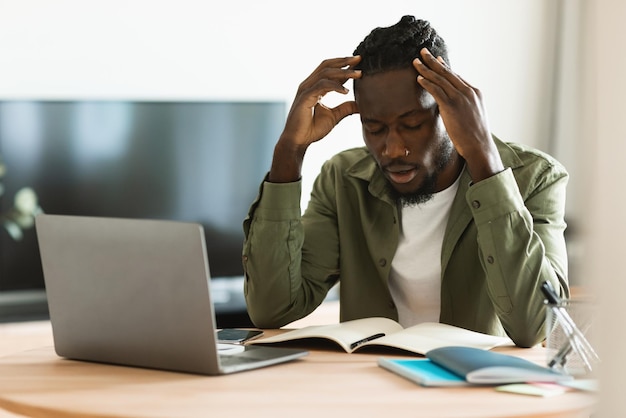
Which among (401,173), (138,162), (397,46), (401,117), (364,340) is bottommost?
(364,340)

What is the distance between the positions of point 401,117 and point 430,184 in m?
0.17

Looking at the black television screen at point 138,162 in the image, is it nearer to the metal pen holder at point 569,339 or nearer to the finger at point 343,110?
the finger at point 343,110

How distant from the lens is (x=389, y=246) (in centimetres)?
187

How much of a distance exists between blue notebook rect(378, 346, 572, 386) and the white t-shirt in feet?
1.95

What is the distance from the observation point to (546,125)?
4648 millimetres

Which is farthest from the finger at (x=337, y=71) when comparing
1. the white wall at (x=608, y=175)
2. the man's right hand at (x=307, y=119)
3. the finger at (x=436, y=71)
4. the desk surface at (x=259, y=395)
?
the white wall at (x=608, y=175)

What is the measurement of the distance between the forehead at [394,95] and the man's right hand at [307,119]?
2.0 inches

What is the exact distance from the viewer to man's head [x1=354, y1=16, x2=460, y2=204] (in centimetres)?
175

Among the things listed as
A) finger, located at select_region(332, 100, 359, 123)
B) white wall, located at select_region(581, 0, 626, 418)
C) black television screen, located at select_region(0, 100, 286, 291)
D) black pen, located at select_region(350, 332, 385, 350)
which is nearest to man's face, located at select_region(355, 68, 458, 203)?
finger, located at select_region(332, 100, 359, 123)

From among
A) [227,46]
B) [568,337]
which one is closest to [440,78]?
[568,337]

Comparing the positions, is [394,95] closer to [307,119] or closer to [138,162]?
[307,119]

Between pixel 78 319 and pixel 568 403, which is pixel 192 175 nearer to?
pixel 78 319

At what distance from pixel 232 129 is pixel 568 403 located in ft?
9.29

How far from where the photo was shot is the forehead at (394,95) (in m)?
1.74
